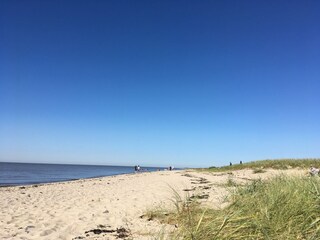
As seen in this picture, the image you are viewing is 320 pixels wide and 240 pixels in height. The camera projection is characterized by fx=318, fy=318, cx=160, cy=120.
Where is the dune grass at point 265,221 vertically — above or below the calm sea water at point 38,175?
below

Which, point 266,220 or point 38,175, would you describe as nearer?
point 266,220

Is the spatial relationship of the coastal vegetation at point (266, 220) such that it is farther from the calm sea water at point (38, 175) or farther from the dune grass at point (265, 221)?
the calm sea water at point (38, 175)

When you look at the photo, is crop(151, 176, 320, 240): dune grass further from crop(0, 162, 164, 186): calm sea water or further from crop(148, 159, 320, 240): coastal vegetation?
crop(0, 162, 164, 186): calm sea water

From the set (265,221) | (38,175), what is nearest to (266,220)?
(265,221)

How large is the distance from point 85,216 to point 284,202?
15.7 feet

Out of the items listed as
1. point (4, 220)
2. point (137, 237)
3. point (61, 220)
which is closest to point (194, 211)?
point (137, 237)

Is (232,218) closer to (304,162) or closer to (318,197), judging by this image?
(318,197)

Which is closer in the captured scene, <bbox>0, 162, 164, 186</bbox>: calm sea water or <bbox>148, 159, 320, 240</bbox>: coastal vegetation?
<bbox>148, 159, 320, 240</bbox>: coastal vegetation

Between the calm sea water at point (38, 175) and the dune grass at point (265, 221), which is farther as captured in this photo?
the calm sea water at point (38, 175)

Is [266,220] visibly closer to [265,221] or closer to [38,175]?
[265,221]

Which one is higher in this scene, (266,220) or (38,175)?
(38,175)

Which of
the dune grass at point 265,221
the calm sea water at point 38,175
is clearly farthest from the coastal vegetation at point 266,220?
the calm sea water at point 38,175

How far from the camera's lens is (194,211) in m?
4.80

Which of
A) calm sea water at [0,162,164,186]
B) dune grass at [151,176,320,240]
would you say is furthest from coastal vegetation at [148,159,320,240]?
calm sea water at [0,162,164,186]
